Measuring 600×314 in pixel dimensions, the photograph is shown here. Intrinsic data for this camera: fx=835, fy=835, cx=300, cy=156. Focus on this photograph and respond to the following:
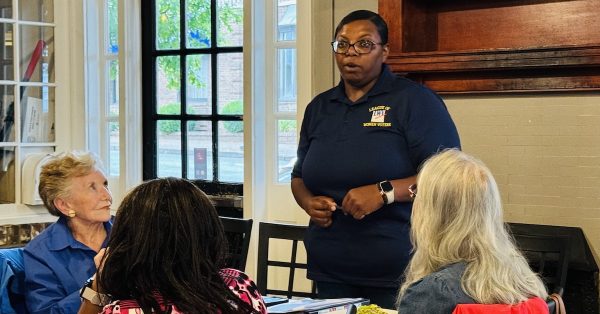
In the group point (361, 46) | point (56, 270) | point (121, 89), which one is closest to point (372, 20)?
point (361, 46)

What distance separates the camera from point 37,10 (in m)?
4.80

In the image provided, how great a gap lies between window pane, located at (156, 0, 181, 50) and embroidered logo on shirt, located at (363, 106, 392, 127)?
2.20 meters

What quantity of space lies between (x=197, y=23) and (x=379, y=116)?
2101 millimetres

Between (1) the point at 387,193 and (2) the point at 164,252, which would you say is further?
(1) the point at 387,193

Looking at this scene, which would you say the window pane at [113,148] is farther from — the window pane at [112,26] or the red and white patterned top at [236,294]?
the red and white patterned top at [236,294]

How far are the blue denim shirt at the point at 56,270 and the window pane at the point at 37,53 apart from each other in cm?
238

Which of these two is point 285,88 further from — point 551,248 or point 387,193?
point 551,248

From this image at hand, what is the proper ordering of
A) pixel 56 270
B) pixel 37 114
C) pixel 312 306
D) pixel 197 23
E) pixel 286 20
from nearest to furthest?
pixel 312 306 → pixel 56 270 → pixel 286 20 → pixel 197 23 → pixel 37 114

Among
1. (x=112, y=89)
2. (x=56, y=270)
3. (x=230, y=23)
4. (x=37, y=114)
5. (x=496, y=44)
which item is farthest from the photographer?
(x=112, y=89)

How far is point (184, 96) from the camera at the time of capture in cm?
461

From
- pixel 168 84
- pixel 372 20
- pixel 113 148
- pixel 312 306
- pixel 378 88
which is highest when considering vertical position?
pixel 372 20

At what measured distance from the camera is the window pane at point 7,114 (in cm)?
463

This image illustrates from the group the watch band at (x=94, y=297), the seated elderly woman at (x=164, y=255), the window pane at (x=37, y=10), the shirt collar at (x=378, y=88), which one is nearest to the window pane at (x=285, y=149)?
the shirt collar at (x=378, y=88)

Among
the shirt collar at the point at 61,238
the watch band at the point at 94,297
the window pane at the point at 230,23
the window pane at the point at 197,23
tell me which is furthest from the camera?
the window pane at the point at 197,23
